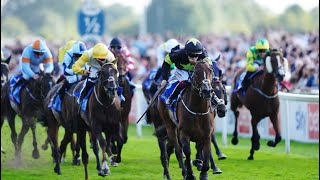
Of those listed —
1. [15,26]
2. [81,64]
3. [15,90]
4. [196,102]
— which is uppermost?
[15,26]

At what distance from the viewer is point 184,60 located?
1290 cm

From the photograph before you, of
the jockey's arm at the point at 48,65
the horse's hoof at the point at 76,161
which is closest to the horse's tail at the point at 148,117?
the horse's hoof at the point at 76,161

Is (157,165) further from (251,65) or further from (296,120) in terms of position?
(296,120)

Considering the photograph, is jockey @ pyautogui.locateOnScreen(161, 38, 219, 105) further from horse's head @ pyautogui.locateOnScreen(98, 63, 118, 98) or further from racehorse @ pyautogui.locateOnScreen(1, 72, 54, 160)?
racehorse @ pyautogui.locateOnScreen(1, 72, 54, 160)

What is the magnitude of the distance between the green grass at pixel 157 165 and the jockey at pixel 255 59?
4.02 ft

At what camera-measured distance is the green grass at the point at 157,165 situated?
14088 mm

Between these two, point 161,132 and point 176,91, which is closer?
point 176,91

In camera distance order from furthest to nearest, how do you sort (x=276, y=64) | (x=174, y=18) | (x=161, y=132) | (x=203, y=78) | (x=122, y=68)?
(x=174, y=18) → (x=122, y=68) → (x=276, y=64) → (x=161, y=132) → (x=203, y=78)

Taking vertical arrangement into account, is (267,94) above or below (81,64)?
below

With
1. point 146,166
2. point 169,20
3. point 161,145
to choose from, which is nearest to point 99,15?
point 146,166

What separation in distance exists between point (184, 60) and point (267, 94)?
12.7 feet

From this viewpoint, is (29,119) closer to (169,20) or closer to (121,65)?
(121,65)

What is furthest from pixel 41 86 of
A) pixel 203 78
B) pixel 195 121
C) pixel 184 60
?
pixel 203 78

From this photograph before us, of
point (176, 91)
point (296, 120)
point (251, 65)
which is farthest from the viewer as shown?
point (296, 120)
